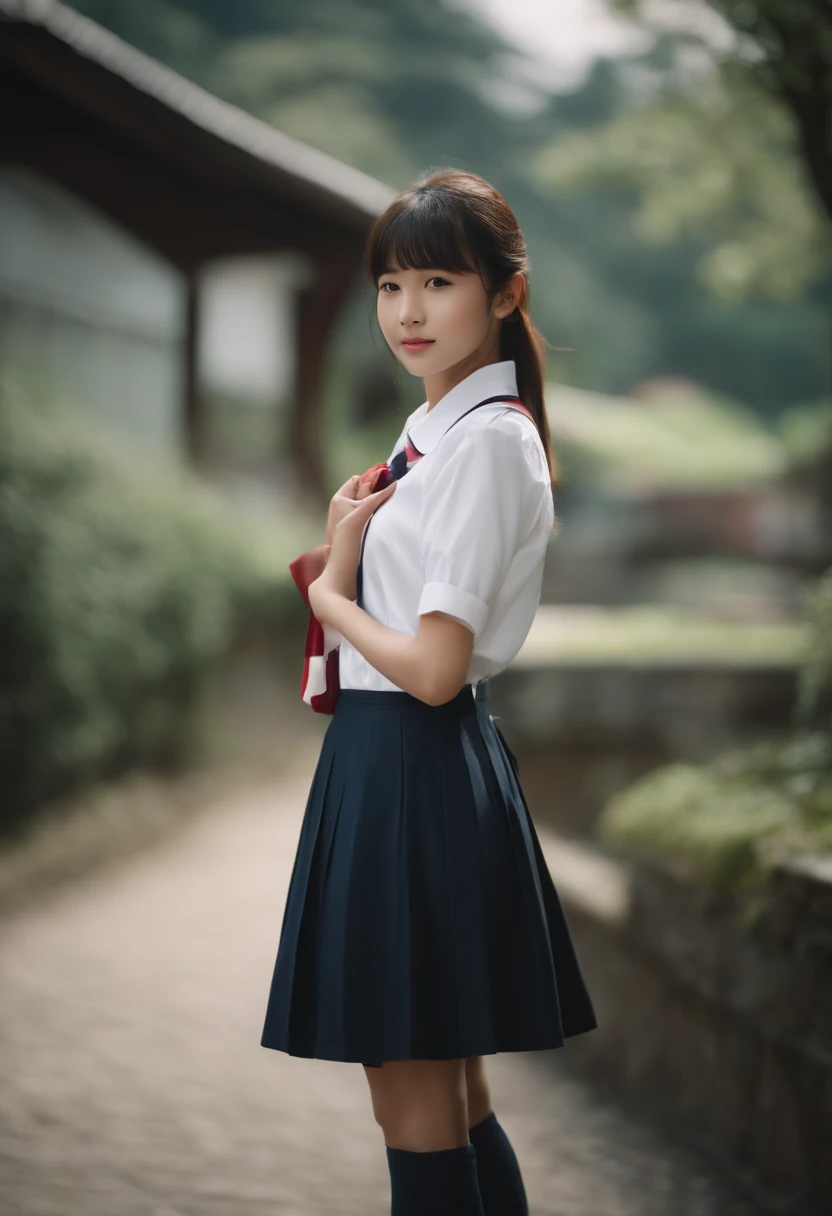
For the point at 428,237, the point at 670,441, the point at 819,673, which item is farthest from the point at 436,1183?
the point at 670,441

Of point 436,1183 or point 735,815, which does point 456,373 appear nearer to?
point 436,1183

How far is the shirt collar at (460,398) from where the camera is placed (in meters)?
1.95

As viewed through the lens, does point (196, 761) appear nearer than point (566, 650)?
No

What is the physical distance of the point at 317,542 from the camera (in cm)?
916

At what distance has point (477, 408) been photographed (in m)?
1.91

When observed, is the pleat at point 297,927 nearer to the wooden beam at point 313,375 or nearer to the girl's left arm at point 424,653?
the girl's left arm at point 424,653

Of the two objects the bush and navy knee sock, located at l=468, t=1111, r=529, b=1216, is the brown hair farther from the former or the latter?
the bush

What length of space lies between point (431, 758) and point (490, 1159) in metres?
0.72

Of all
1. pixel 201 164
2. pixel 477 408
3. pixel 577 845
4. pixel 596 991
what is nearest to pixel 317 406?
pixel 201 164

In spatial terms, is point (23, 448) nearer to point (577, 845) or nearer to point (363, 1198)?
point (577, 845)

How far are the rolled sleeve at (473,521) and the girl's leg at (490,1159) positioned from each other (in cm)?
82

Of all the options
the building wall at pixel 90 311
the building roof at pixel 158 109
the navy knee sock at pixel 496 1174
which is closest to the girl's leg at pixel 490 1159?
the navy knee sock at pixel 496 1174

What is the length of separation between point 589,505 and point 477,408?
15463 mm

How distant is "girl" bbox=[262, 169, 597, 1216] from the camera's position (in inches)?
71.1
